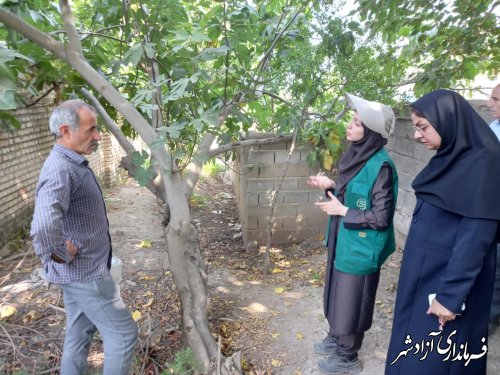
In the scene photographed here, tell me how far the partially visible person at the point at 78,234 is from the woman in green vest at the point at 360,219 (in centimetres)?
133

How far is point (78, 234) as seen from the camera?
210 centimetres

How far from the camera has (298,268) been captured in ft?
15.2

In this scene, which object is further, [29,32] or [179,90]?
[29,32]

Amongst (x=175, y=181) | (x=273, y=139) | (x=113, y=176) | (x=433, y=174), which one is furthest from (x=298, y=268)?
(x=113, y=176)

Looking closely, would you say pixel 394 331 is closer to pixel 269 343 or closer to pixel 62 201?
pixel 269 343

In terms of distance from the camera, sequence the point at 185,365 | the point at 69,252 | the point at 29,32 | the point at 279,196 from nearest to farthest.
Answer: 1. the point at 69,252
2. the point at 29,32
3. the point at 185,365
4. the point at 279,196

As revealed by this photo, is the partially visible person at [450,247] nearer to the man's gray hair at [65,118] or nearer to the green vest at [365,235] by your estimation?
the green vest at [365,235]

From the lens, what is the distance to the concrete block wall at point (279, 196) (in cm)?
492

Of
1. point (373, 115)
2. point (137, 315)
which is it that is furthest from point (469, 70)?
point (137, 315)

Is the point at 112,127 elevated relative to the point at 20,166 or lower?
elevated

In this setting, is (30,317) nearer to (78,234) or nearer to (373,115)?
(78,234)

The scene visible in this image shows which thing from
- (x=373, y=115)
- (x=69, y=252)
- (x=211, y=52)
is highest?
(x=211, y=52)

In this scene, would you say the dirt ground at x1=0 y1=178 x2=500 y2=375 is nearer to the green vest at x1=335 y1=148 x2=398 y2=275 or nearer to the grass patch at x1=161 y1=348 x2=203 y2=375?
the grass patch at x1=161 y1=348 x2=203 y2=375

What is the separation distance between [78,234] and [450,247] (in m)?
1.91
